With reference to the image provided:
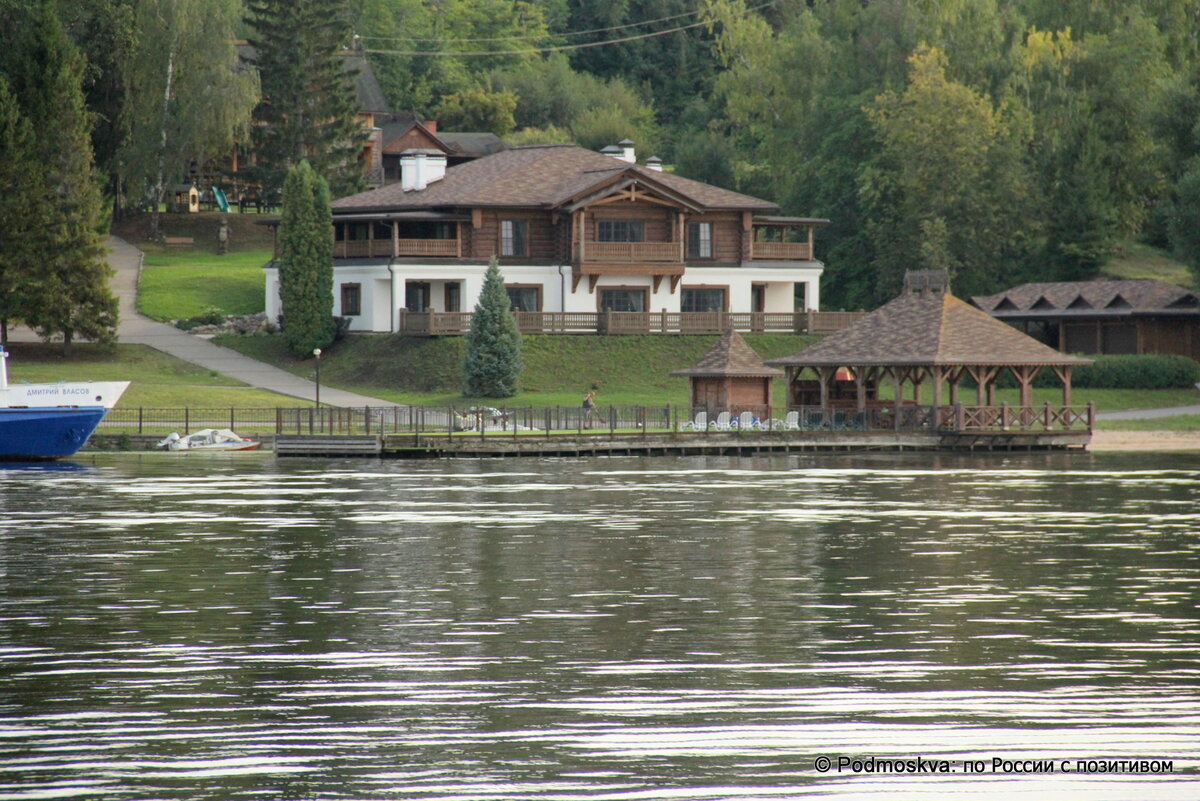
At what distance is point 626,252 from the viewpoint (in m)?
83.8

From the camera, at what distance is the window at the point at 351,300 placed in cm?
8381

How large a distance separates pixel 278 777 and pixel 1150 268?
85.2m

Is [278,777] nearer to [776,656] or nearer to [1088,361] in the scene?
[776,656]

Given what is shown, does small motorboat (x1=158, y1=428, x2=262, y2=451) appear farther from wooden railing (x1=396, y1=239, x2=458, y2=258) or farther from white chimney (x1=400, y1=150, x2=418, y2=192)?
white chimney (x1=400, y1=150, x2=418, y2=192)

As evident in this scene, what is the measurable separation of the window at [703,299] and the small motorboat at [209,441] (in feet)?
94.6

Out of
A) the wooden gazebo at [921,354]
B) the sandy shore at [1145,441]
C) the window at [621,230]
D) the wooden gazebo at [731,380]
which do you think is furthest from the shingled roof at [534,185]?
the sandy shore at [1145,441]

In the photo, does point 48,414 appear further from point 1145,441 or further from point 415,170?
point 1145,441

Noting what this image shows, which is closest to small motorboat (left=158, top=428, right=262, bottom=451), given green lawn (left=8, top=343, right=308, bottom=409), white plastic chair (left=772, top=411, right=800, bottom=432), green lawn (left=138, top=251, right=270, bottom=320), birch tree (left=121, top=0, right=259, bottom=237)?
green lawn (left=8, top=343, right=308, bottom=409)

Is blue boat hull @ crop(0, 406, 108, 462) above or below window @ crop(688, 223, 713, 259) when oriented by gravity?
below

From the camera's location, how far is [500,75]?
138 m

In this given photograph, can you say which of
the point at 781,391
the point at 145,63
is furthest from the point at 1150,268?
the point at 145,63

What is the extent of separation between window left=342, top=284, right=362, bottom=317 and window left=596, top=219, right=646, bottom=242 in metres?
11.2

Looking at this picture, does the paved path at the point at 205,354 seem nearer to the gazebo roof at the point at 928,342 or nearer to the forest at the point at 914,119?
the forest at the point at 914,119

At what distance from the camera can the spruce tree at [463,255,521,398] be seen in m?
73.1
